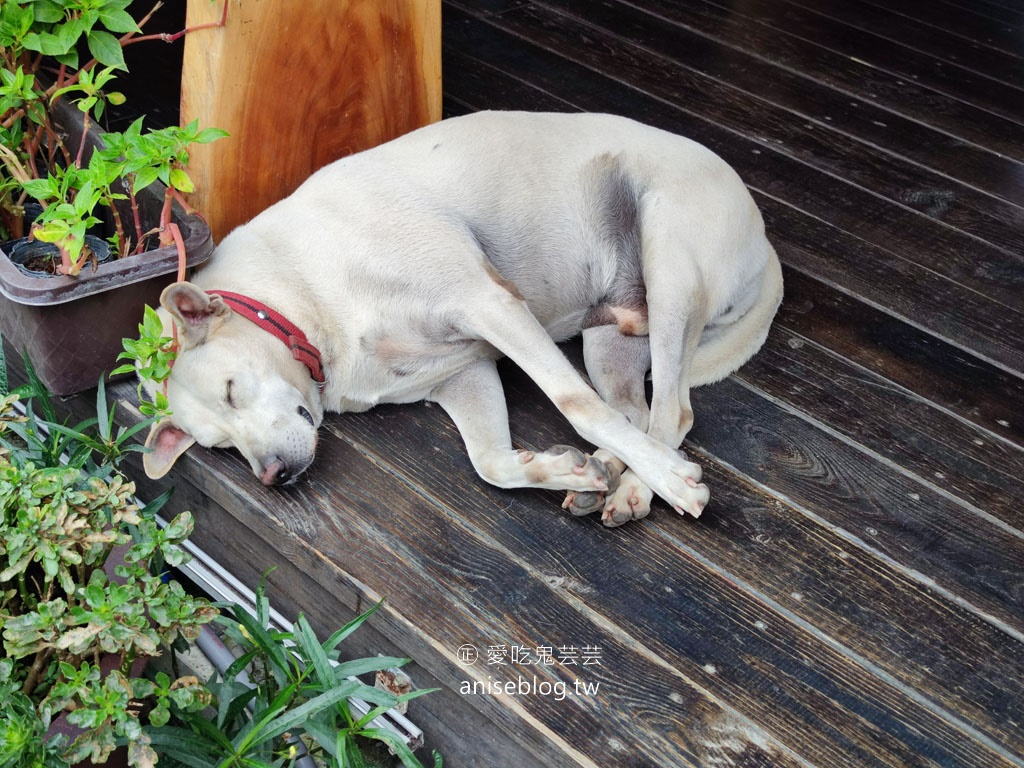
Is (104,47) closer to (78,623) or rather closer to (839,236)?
(78,623)

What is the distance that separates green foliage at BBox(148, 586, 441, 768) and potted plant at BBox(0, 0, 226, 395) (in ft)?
2.32

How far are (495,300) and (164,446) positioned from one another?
76cm

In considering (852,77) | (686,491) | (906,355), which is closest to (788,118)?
(852,77)

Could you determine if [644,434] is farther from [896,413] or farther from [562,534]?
[896,413]

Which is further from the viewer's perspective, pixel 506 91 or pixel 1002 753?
pixel 506 91

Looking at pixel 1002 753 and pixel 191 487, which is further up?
pixel 1002 753

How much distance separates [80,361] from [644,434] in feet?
4.00

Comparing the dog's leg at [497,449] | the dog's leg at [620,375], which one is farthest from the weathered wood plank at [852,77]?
the dog's leg at [497,449]

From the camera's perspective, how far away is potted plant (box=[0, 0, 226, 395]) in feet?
6.46

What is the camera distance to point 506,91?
137 inches

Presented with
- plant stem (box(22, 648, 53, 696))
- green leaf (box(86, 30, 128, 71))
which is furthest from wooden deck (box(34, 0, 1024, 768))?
green leaf (box(86, 30, 128, 71))

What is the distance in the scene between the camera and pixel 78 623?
150cm

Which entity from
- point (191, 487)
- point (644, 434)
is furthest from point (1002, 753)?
point (191, 487)

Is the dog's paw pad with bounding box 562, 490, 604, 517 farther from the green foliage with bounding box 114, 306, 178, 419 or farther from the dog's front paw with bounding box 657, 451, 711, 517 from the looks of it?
the green foliage with bounding box 114, 306, 178, 419
